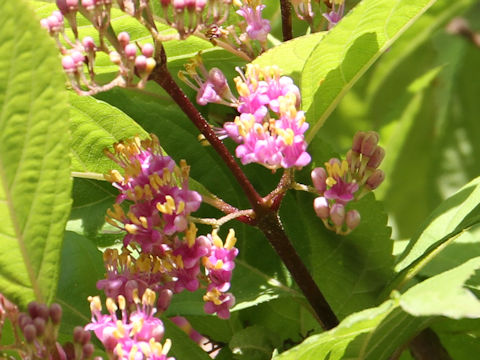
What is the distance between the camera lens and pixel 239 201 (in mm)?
1368

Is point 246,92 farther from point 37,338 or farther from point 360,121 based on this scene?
point 360,121

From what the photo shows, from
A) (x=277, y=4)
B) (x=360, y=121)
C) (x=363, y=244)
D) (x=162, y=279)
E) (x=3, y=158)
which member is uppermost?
(x=3, y=158)

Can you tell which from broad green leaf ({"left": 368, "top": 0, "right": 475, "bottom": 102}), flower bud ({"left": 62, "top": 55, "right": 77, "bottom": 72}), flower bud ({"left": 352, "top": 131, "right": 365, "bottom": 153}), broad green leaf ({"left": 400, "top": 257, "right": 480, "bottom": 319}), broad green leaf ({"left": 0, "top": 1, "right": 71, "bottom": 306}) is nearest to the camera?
broad green leaf ({"left": 400, "top": 257, "right": 480, "bottom": 319})

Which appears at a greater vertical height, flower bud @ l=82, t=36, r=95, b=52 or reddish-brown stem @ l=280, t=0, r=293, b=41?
flower bud @ l=82, t=36, r=95, b=52

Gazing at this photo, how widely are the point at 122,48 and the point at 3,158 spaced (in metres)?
0.20

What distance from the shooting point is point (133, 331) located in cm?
110

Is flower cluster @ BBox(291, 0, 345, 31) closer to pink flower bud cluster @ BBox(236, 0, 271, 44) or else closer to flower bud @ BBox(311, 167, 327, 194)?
pink flower bud cluster @ BBox(236, 0, 271, 44)

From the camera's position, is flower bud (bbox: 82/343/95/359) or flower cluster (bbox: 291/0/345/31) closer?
flower bud (bbox: 82/343/95/359)

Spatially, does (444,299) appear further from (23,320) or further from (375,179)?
(23,320)

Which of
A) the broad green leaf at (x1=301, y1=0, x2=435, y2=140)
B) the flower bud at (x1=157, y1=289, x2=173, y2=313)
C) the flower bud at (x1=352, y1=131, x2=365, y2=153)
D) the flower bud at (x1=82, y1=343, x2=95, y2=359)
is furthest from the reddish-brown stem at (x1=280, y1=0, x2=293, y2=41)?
the flower bud at (x1=82, y1=343, x2=95, y2=359)

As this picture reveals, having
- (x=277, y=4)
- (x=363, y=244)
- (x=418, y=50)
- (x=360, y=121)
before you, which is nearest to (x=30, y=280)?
(x=363, y=244)

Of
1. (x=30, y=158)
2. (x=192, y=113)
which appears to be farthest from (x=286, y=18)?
(x=30, y=158)

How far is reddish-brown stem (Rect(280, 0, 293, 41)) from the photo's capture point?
1.34 meters

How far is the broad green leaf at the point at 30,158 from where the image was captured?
1019 mm
